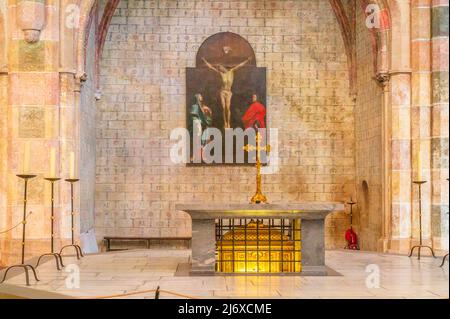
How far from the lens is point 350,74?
1683 cm

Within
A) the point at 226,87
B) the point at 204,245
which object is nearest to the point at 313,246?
the point at 204,245

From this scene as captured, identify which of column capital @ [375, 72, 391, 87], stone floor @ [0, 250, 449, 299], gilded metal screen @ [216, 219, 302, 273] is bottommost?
stone floor @ [0, 250, 449, 299]

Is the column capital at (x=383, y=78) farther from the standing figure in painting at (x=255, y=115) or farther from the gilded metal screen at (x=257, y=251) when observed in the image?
the gilded metal screen at (x=257, y=251)

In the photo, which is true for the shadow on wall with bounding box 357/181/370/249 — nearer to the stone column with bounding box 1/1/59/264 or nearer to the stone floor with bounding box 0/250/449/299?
the stone floor with bounding box 0/250/449/299

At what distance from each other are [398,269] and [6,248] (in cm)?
664

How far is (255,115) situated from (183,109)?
66.1 inches

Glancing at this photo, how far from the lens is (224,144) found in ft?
54.6

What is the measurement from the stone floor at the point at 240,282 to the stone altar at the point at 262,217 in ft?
1.09

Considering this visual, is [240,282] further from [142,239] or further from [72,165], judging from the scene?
[142,239]

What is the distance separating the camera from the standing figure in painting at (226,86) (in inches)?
659

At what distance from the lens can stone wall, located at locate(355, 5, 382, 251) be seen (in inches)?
580

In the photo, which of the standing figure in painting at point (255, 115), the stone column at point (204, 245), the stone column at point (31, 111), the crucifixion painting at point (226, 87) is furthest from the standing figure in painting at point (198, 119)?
the stone column at point (204, 245)

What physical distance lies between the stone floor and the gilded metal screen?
1.77 feet

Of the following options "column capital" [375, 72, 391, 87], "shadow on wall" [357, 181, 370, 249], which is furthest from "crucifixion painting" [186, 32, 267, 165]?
"column capital" [375, 72, 391, 87]
